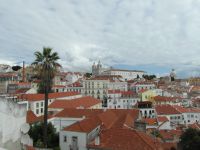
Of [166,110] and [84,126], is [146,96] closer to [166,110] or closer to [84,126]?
[166,110]

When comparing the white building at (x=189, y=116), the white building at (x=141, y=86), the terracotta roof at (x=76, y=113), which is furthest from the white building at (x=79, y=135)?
the white building at (x=141, y=86)

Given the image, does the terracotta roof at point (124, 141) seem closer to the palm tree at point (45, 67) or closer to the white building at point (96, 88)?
the palm tree at point (45, 67)

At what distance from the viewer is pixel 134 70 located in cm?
19825

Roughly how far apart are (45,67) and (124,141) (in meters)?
11.2

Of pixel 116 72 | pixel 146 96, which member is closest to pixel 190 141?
pixel 146 96

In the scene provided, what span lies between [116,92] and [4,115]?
90652 mm

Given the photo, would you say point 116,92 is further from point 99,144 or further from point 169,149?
point 99,144

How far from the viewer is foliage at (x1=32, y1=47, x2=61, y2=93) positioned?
2803cm

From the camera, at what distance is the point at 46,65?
92.8 ft

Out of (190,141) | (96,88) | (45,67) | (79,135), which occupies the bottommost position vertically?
(190,141)

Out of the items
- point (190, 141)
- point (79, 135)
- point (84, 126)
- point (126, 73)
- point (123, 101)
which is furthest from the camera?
point (126, 73)

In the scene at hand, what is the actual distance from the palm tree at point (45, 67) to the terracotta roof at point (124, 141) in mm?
6682

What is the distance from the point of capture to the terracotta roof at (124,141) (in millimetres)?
23250

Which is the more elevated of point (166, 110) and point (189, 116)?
point (166, 110)
